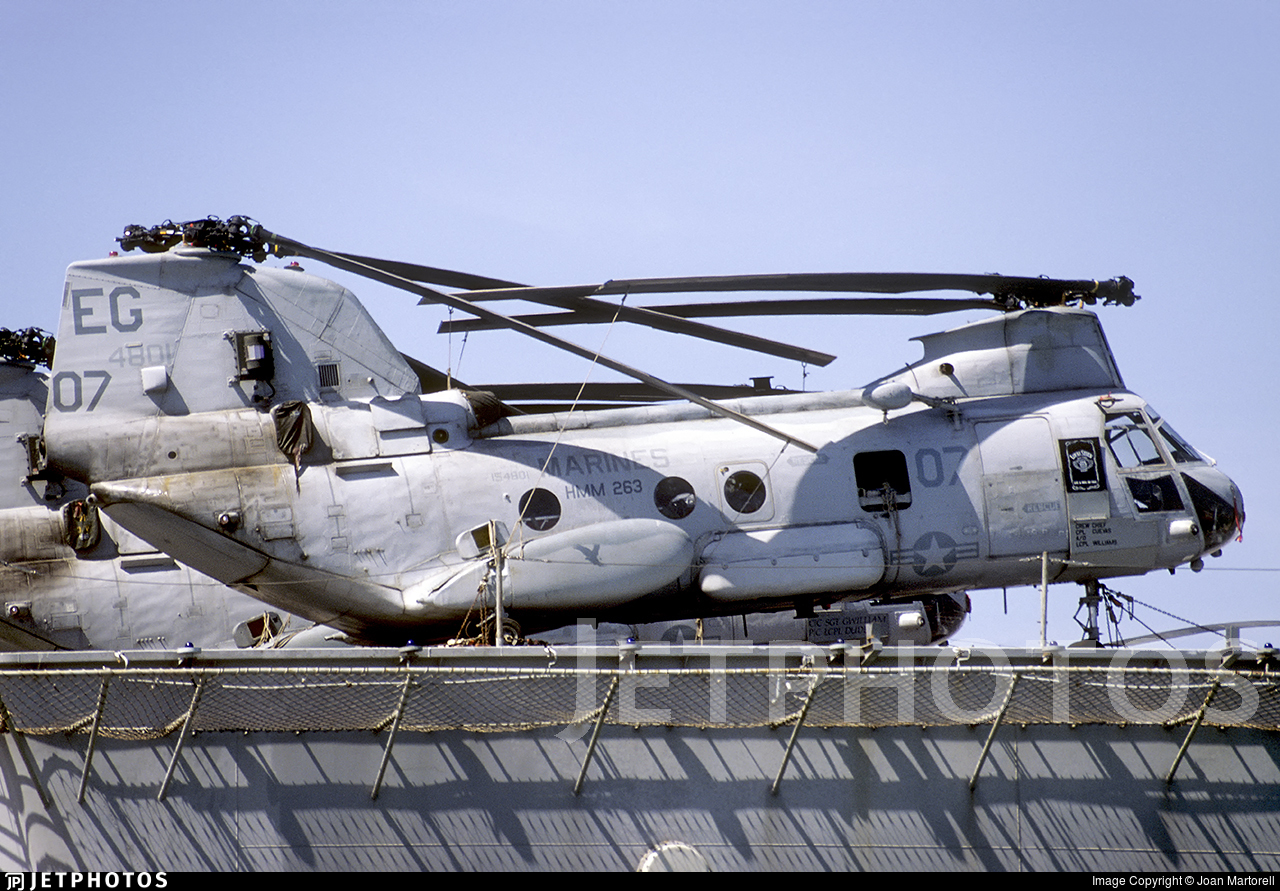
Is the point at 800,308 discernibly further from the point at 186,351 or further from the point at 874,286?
the point at 186,351

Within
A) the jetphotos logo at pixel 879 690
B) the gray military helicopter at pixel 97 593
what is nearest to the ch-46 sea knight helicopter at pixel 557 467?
the jetphotos logo at pixel 879 690

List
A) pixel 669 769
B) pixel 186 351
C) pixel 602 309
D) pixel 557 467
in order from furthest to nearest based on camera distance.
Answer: pixel 602 309 → pixel 186 351 → pixel 557 467 → pixel 669 769

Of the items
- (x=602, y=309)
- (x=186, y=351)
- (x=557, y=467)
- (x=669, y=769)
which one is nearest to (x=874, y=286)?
(x=602, y=309)

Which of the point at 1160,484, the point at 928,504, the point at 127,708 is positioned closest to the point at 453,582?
the point at 127,708

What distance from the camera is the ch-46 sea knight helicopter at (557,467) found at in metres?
17.1

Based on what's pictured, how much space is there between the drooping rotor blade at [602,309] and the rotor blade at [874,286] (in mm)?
134

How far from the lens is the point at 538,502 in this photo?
17594 mm

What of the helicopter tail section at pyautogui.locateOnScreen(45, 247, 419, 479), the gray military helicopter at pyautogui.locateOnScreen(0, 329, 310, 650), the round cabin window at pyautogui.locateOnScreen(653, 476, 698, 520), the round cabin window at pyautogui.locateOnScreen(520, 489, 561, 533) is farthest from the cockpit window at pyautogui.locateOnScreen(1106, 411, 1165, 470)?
the gray military helicopter at pyautogui.locateOnScreen(0, 329, 310, 650)

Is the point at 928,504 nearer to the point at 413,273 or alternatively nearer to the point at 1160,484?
the point at 1160,484

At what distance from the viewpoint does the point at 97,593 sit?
75.6ft

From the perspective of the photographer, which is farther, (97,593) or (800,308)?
(97,593)

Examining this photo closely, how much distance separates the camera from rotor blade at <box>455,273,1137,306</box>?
18.3 m

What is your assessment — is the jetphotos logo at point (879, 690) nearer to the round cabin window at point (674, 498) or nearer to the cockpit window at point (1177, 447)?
the round cabin window at point (674, 498)

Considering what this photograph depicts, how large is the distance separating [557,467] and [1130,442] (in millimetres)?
7883
